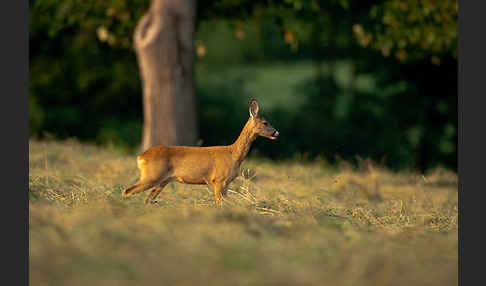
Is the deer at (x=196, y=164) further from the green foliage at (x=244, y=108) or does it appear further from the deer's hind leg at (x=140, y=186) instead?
the green foliage at (x=244, y=108)

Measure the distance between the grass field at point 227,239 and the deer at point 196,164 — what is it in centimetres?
25

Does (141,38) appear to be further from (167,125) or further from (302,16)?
(302,16)

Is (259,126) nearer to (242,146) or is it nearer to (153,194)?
(242,146)

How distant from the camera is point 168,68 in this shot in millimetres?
10625

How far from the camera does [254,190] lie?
678 cm

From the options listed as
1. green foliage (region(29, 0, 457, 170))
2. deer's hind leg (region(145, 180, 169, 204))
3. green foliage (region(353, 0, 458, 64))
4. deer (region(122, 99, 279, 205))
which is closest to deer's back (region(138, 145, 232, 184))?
deer (region(122, 99, 279, 205))

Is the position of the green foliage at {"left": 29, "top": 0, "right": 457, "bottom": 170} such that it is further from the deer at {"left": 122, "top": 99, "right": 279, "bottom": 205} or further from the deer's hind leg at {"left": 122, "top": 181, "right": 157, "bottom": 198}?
the deer's hind leg at {"left": 122, "top": 181, "right": 157, "bottom": 198}

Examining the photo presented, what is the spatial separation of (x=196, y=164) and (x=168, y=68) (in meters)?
5.15

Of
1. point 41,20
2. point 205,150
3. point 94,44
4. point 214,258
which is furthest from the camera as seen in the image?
point 94,44

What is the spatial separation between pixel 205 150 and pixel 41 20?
29.5ft

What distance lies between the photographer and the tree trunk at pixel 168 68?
1055cm

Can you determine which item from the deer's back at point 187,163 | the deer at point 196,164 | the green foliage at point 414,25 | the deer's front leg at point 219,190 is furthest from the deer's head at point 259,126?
the green foliage at point 414,25

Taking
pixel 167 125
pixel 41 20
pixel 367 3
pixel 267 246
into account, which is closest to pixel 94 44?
pixel 41 20

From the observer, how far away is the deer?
5.75 meters
